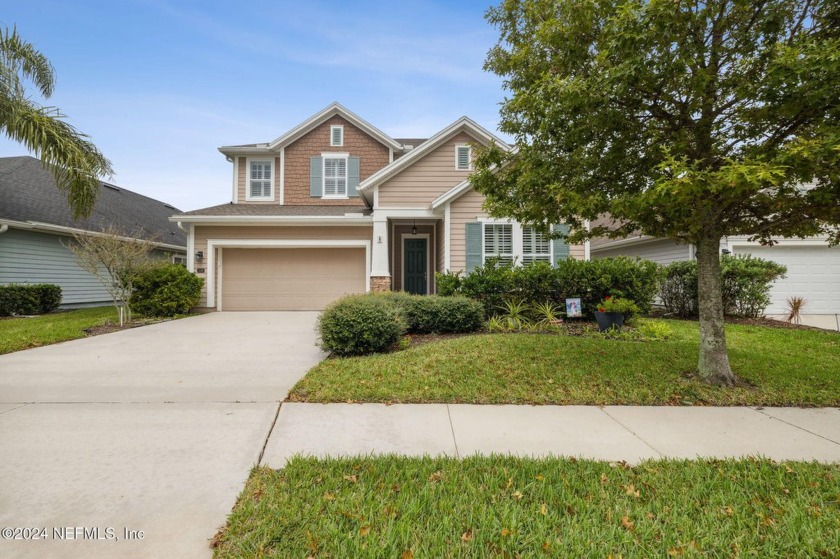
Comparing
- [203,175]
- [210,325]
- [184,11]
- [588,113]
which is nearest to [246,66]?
[184,11]

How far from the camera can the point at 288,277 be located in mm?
12930

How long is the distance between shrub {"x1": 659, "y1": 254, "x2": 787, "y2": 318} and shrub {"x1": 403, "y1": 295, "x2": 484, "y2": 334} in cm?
590

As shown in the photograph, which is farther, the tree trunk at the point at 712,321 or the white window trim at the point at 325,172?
the white window trim at the point at 325,172

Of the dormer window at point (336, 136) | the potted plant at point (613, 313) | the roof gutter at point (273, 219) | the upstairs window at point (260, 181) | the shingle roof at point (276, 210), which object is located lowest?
the potted plant at point (613, 313)

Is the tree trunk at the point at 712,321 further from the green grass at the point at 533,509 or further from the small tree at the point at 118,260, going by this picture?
the small tree at the point at 118,260

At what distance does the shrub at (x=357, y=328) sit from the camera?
233 inches

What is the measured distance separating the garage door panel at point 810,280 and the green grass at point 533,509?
1159cm

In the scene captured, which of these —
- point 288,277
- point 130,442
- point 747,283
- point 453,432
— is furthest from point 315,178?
point 747,283

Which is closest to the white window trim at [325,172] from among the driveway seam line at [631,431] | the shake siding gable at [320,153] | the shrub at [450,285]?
the shake siding gable at [320,153]

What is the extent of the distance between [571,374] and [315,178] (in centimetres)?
1203

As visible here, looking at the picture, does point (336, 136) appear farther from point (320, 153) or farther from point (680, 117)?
point (680, 117)

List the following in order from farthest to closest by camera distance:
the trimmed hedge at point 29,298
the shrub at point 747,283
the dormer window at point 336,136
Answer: the dormer window at point 336,136
the trimmed hedge at point 29,298
the shrub at point 747,283

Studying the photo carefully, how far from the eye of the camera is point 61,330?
8141 millimetres

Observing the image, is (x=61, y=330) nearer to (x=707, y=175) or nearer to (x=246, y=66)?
(x=246, y=66)
